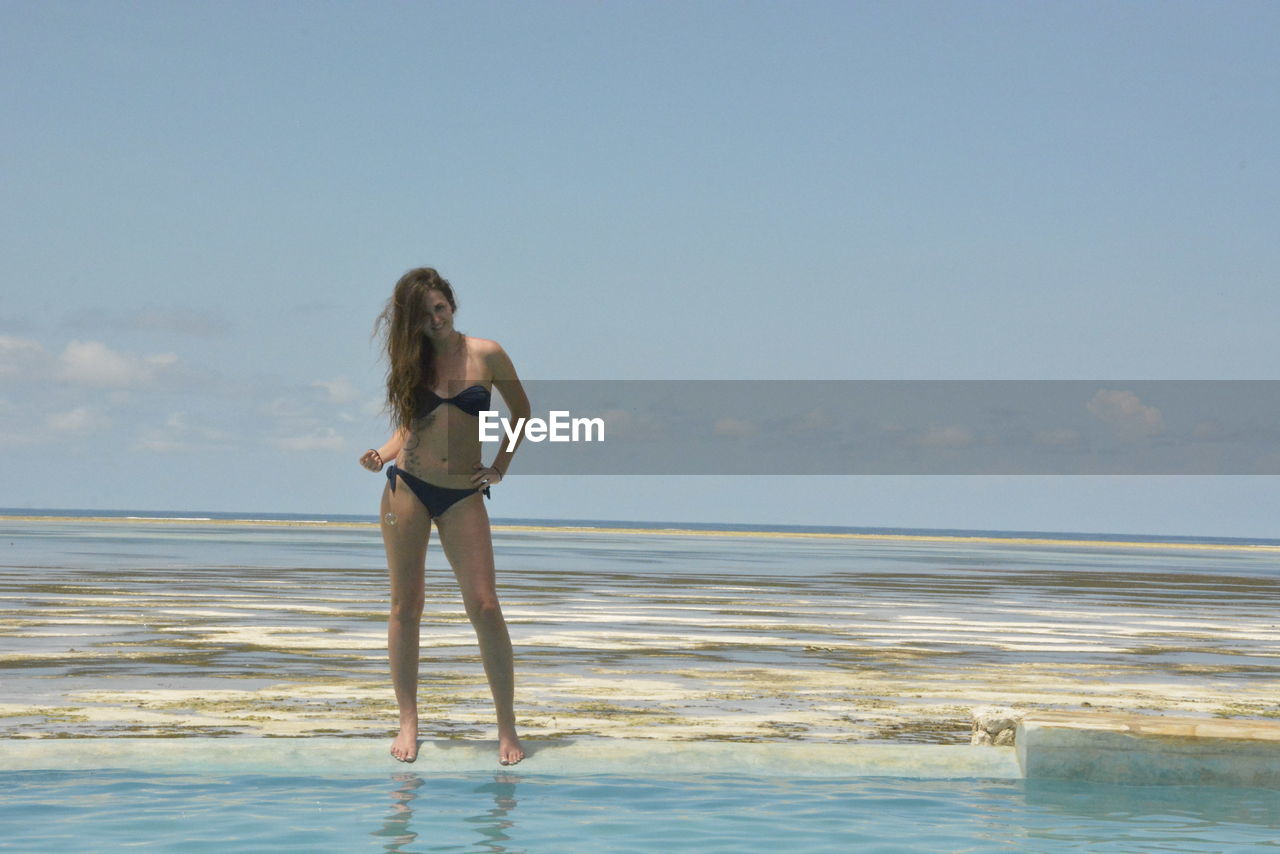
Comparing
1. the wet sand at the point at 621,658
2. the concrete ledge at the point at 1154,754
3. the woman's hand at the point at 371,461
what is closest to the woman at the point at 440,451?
the woman's hand at the point at 371,461

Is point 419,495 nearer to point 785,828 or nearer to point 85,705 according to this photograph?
point 785,828

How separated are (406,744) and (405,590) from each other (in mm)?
589

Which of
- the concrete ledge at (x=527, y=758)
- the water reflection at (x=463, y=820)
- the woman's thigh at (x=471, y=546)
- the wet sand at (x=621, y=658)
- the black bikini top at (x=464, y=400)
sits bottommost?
the wet sand at (x=621, y=658)

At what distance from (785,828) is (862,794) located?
61 centimetres

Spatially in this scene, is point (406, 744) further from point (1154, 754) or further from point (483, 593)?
point (1154, 754)

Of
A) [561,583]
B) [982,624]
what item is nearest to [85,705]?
[982,624]

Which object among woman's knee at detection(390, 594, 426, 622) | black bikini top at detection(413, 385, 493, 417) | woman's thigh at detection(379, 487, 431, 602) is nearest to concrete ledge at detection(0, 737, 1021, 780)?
woman's knee at detection(390, 594, 426, 622)

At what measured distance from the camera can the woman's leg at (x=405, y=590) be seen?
534 cm

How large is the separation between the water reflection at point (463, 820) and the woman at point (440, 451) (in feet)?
0.38

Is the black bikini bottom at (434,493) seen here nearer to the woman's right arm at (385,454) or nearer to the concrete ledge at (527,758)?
the woman's right arm at (385,454)

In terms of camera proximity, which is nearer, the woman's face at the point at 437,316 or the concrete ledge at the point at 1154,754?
the woman's face at the point at 437,316

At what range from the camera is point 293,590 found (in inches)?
792

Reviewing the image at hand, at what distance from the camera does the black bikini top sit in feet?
17.5

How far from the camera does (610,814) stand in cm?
498
